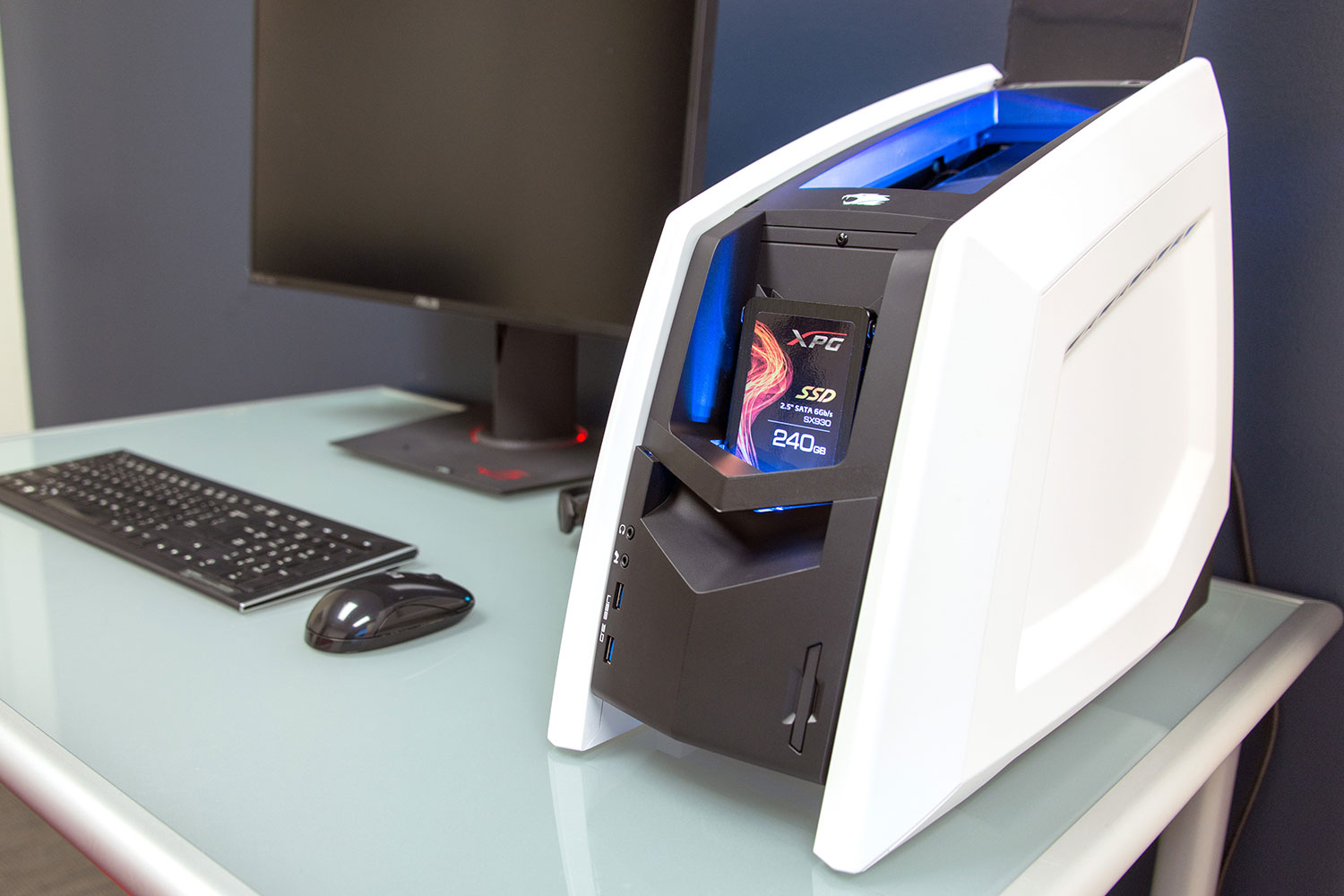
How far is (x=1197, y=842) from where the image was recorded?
25.4 inches

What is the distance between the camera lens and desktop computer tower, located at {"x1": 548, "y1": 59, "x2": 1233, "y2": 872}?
0.37 metres

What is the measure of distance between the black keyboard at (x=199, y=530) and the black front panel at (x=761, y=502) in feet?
1.00

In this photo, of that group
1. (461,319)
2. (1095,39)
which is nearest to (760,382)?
(1095,39)

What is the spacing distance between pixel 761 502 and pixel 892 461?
6cm

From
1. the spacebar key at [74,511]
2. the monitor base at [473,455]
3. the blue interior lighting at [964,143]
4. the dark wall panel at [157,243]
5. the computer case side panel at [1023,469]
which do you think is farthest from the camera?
the dark wall panel at [157,243]

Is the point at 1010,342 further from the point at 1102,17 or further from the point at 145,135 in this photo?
the point at 145,135

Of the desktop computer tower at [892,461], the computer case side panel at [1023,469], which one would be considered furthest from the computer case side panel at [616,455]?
the computer case side panel at [1023,469]

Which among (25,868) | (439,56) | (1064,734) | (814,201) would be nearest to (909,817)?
(1064,734)

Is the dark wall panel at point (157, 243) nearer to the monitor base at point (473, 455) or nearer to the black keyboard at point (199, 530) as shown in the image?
the monitor base at point (473, 455)

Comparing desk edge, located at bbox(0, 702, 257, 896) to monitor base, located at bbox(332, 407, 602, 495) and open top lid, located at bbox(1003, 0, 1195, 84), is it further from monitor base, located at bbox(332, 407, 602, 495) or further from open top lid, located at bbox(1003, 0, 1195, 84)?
open top lid, located at bbox(1003, 0, 1195, 84)

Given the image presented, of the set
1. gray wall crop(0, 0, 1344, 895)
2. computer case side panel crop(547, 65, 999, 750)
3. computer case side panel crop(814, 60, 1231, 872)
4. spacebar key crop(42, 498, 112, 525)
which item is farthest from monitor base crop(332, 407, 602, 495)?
computer case side panel crop(814, 60, 1231, 872)

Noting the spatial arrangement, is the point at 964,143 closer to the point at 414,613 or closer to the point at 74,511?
the point at 414,613

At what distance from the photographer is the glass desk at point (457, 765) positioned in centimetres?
39

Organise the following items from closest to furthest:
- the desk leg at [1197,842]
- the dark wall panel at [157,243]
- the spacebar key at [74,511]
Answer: the desk leg at [1197,842]
the spacebar key at [74,511]
the dark wall panel at [157,243]
